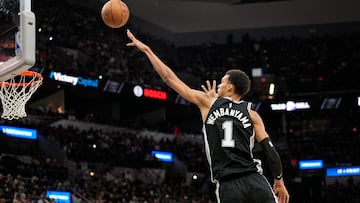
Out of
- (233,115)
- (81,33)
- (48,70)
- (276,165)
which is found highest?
(81,33)

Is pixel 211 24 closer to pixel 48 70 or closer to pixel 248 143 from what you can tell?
pixel 48 70

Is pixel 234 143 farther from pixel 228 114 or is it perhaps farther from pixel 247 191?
pixel 247 191

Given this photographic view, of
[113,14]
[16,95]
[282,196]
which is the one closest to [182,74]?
[16,95]

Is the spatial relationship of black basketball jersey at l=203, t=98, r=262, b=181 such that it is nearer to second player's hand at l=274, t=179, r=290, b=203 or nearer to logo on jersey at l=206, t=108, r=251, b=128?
logo on jersey at l=206, t=108, r=251, b=128

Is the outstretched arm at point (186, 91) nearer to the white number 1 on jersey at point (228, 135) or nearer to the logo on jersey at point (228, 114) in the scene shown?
the logo on jersey at point (228, 114)

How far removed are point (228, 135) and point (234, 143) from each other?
73 mm

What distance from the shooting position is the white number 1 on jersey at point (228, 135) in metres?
4.79

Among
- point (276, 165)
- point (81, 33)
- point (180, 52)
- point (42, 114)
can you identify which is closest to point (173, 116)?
point (180, 52)

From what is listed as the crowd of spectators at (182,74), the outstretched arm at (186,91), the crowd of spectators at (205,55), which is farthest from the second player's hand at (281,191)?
the crowd of spectators at (205,55)

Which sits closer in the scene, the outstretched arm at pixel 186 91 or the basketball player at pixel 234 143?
the basketball player at pixel 234 143

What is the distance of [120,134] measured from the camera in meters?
26.4

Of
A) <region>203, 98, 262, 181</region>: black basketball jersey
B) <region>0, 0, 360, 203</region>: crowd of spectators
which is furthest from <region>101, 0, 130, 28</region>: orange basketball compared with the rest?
<region>0, 0, 360, 203</region>: crowd of spectators

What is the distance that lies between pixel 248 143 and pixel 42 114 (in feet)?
64.4

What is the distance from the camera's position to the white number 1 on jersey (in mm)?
4789
